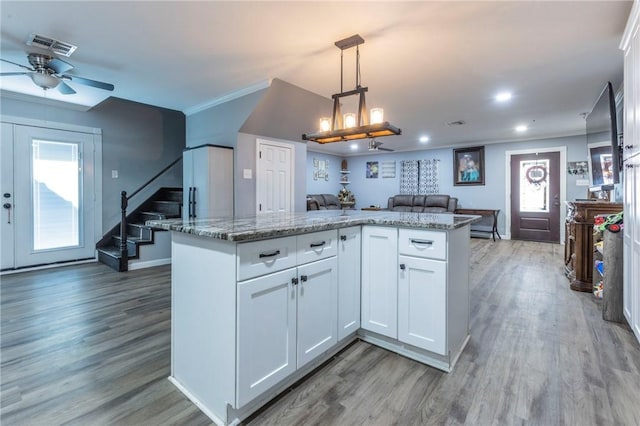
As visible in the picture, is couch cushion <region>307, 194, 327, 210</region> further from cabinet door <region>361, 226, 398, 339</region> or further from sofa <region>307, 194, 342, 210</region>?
cabinet door <region>361, 226, 398, 339</region>

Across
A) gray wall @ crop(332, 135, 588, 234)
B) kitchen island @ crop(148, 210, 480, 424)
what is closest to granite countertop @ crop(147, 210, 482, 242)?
kitchen island @ crop(148, 210, 480, 424)

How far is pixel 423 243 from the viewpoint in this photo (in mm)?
Result: 2004

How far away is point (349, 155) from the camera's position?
1001cm

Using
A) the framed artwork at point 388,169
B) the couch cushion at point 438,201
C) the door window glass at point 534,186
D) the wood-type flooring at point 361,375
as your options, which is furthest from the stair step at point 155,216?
the door window glass at point 534,186

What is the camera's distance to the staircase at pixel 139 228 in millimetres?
4652

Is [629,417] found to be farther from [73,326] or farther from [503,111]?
[503,111]

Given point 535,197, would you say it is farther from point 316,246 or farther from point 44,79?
point 44,79

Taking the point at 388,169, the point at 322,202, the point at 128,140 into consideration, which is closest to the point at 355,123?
the point at 128,140

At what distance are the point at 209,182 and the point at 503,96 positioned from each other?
4072 millimetres

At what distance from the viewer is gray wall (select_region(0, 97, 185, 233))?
16.3ft

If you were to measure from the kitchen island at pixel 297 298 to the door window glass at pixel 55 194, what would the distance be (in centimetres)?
422

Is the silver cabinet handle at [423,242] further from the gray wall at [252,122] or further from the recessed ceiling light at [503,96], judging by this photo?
the recessed ceiling light at [503,96]

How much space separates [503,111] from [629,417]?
14.4 feet

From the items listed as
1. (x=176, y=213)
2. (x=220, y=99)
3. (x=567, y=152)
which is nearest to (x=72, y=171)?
(x=176, y=213)
